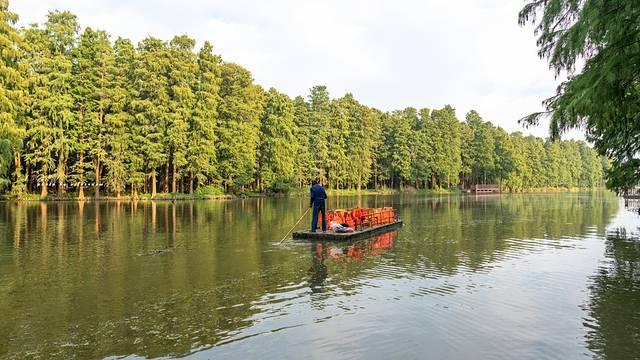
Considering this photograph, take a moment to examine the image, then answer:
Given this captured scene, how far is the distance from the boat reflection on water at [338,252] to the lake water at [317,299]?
59 millimetres

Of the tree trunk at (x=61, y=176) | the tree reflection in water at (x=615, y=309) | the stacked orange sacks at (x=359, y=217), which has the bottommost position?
the tree reflection in water at (x=615, y=309)

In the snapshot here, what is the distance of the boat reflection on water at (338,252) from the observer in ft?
37.7

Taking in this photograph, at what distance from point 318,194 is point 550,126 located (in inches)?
459

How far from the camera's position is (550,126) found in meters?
7.11

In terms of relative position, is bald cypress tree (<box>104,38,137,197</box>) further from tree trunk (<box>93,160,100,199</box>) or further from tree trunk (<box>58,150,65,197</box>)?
tree trunk (<box>58,150,65,197</box>)

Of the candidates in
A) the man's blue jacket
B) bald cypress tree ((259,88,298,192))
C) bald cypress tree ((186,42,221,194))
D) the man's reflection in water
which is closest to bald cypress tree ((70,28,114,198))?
bald cypress tree ((186,42,221,194))

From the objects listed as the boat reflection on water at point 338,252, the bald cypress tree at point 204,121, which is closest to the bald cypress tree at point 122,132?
the bald cypress tree at point 204,121

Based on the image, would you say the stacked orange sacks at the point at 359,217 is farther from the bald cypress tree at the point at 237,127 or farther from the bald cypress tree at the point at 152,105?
the bald cypress tree at the point at 237,127

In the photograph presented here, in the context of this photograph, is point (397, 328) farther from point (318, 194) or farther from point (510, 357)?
point (318, 194)

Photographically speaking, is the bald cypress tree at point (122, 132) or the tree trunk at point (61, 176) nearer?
the tree trunk at point (61, 176)

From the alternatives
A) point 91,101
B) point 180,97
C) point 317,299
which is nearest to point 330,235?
point 317,299

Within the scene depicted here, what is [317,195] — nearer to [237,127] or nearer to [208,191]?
[208,191]

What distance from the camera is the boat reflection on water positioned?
1148 cm

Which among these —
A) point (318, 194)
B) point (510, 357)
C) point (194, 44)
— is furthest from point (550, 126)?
point (194, 44)
